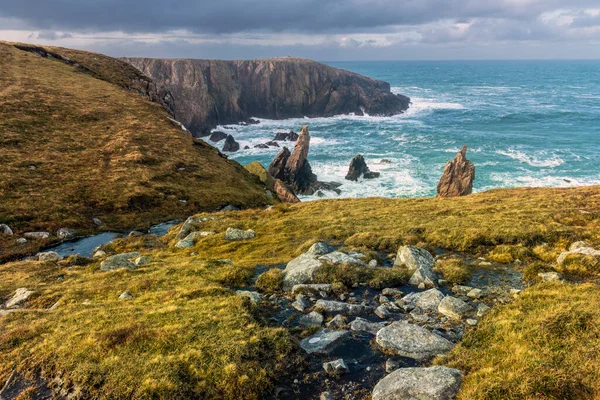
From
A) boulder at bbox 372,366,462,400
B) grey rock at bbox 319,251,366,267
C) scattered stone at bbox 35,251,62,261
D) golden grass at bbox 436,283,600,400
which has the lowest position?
scattered stone at bbox 35,251,62,261

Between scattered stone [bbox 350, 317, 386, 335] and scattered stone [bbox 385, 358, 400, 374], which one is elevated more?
scattered stone [bbox 385, 358, 400, 374]

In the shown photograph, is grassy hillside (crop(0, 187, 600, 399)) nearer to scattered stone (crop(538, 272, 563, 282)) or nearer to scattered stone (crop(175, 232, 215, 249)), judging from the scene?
scattered stone (crop(538, 272, 563, 282))

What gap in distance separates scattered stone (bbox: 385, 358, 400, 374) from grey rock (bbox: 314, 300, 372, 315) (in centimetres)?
359

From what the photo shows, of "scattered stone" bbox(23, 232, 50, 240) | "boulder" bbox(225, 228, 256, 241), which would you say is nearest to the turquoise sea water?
"boulder" bbox(225, 228, 256, 241)

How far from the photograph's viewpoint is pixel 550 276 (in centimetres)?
1559

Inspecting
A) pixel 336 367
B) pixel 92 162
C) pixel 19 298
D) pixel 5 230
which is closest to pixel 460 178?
pixel 92 162

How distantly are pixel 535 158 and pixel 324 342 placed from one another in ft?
394

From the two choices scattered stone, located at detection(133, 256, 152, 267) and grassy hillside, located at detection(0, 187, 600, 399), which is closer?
grassy hillside, located at detection(0, 187, 600, 399)

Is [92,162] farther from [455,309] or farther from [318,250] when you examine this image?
[455,309]

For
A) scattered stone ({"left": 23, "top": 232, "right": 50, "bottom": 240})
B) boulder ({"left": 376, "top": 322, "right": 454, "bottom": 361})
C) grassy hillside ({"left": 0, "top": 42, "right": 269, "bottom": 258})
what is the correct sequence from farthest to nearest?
grassy hillside ({"left": 0, "top": 42, "right": 269, "bottom": 258}) → scattered stone ({"left": 23, "top": 232, "right": 50, "bottom": 240}) → boulder ({"left": 376, "top": 322, "right": 454, "bottom": 361})

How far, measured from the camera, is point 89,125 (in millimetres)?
61469

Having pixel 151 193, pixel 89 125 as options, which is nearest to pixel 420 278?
pixel 151 193

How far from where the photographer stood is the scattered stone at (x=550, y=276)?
15.3 metres

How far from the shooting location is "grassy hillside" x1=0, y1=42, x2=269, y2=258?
38.0 meters
